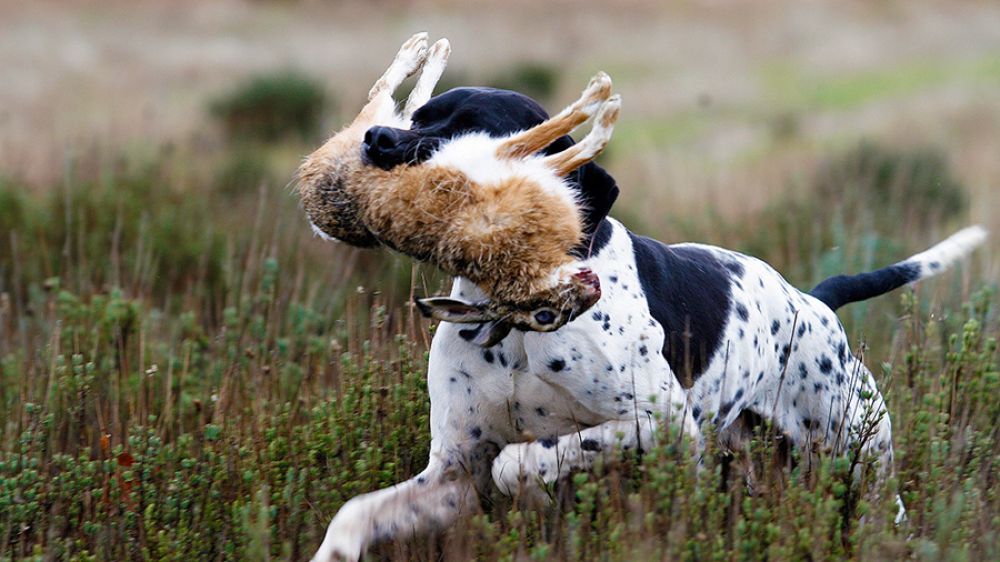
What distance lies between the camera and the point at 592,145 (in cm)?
333

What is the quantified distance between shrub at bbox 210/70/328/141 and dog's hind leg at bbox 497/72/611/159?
12031mm

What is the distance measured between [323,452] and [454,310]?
1133mm

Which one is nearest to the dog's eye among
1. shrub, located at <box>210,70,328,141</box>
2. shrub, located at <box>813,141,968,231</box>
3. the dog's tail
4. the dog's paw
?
the dog's paw

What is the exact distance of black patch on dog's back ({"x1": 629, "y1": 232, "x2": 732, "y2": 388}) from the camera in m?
4.11

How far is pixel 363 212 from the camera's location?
3527 millimetres

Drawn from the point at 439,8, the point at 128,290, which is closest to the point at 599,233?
the point at 128,290

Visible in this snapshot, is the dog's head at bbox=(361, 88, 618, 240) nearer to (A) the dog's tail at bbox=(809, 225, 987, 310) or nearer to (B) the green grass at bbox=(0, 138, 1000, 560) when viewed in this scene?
(B) the green grass at bbox=(0, 138, 1000, 560)

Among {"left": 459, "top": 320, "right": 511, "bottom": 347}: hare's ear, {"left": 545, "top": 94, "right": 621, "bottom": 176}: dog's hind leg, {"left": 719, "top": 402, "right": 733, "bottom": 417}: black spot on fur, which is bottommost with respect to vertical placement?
{"left": 719, "top": 402, "right": 733, "bottom": 417}: black spot on fur

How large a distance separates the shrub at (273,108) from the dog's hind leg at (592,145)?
12073 millimetres

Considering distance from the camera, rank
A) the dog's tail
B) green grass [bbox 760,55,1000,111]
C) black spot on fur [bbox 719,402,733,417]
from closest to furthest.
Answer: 1. black spot on fur [bbox 719,402,733,417]
2. the dog's tail
3. green grass [bbox 760,55,1000,111]

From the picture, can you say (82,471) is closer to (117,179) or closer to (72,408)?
(72,408)

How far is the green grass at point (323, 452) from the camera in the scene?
369cm

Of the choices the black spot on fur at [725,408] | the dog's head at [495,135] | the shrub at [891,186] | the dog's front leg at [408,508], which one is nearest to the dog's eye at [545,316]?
the dog's head at [495,135]

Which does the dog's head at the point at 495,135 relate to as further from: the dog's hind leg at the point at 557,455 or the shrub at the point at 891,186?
the shrub at the point at 891,186
